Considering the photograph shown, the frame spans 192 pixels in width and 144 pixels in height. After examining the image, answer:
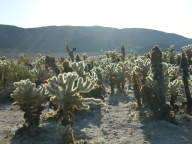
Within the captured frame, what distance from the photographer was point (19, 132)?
626 inches

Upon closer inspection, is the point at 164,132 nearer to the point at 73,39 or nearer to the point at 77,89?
the point at 77,89

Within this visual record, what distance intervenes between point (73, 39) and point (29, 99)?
128 meters

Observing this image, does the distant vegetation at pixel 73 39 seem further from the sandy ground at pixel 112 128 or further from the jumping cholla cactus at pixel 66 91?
the jumping cholla cactus at pixel 66 91

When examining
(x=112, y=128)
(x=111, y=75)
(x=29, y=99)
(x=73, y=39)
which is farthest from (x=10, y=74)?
(x=73, y=39)

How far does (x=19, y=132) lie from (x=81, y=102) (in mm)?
3065

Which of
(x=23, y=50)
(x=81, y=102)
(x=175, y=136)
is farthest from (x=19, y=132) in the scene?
(x=23, y=50)

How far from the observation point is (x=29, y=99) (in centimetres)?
1605

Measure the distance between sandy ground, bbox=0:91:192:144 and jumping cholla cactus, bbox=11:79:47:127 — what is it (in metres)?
0.69

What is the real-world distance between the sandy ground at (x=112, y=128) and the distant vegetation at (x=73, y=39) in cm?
11433

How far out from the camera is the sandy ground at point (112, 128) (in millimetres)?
15203

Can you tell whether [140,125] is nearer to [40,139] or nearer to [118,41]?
[40,139]

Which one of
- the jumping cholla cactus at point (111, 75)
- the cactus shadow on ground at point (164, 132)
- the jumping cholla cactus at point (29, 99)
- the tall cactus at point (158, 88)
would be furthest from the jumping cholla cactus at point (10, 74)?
the cactus shadow on ground at point (164, 132)

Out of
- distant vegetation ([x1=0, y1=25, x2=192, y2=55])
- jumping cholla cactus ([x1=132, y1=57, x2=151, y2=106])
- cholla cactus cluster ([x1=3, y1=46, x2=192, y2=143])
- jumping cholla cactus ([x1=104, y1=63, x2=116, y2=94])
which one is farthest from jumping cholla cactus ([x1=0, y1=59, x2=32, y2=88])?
distant vegetation ([x1=0, y1=25, x2=192, y2=55])

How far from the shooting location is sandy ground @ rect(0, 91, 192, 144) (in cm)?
1520
